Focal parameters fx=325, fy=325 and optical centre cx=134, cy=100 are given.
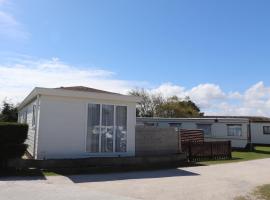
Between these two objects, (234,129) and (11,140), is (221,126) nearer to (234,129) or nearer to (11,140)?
(234,129)

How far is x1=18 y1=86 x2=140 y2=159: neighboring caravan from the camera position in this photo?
13320 millimetres

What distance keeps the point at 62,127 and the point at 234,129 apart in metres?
18.8

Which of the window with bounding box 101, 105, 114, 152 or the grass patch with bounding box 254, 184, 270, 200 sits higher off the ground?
the window with bounding box 101, 105, 114, 152

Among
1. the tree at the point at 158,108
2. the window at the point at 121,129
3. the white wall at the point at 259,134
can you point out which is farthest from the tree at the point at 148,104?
the window at the point at 121,129

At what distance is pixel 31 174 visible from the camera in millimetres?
11055

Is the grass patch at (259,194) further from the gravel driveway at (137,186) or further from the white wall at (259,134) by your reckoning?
the white wall at (259,134)

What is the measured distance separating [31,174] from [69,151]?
288 centimetres

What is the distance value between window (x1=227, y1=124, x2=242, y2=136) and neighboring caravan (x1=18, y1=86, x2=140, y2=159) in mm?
15328

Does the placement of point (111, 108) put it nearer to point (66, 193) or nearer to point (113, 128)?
point (113, 128)

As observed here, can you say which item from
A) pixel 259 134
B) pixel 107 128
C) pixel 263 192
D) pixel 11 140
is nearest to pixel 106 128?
pixel 107 128

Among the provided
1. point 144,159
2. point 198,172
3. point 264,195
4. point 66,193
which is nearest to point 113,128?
point 144,159

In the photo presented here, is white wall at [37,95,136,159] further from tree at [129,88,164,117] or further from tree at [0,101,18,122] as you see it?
tree at [129,88,164,117]

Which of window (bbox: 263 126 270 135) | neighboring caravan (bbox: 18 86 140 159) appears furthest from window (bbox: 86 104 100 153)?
window (bbox: 263 126 270 135)

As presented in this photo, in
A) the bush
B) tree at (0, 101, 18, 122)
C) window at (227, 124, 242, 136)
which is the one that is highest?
tree at (0, 101, 18, 122)
